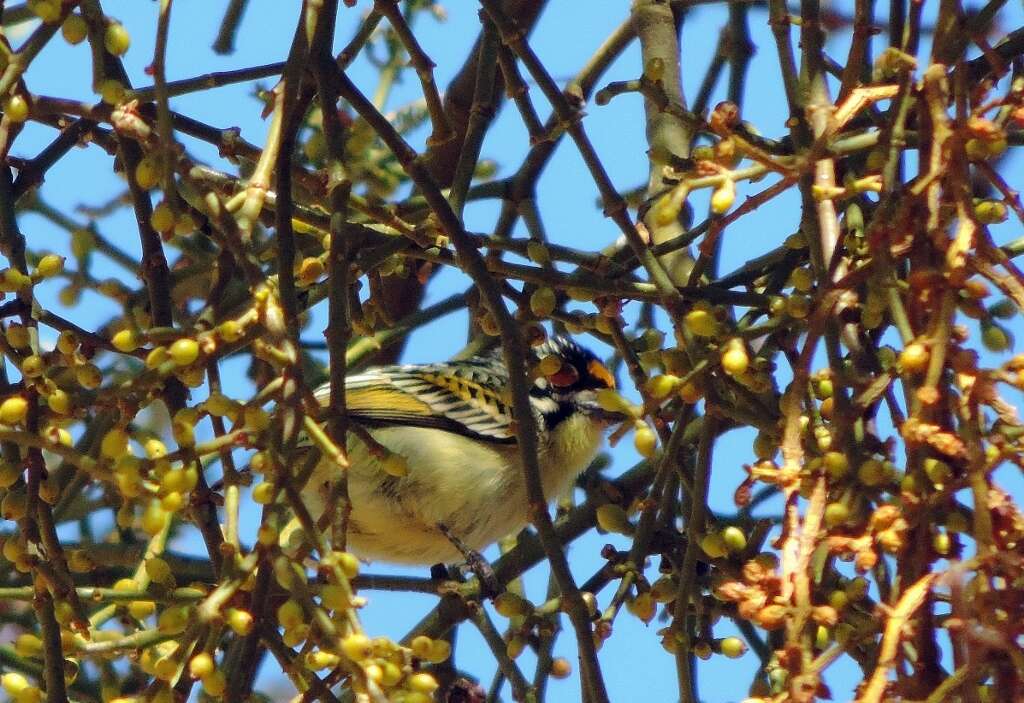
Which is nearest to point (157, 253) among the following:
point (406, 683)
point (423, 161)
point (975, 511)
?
point (423, 161)

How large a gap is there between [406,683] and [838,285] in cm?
65

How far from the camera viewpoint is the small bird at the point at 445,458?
363 cm

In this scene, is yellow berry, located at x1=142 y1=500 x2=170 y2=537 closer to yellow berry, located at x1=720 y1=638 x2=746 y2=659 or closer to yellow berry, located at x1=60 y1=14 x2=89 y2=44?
Result: yellow berry, located at x1=60 y1=14 x2=89 y2=44

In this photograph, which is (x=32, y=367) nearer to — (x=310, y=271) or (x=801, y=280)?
(x=310, y=271)

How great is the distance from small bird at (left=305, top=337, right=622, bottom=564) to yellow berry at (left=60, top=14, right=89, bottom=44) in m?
1.63

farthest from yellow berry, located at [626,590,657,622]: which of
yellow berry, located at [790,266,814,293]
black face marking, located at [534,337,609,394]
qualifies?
black face marking, located at [534,337,609,394]

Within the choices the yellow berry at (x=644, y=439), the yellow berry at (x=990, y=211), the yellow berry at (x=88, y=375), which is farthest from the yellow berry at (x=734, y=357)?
the yellow berry at (x=88, y=375)

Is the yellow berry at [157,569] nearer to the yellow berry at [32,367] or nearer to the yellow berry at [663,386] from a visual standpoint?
the yellow berry at [32,367]

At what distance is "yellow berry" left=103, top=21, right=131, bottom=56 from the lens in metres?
1.80

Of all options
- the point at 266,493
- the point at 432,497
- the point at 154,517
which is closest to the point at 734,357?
the point at 266,493

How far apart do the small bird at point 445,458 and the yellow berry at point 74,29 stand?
1.63 metres

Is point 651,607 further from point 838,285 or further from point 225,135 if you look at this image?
point 225,135

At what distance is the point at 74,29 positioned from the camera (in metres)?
1.78

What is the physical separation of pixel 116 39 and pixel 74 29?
0.17 ft
